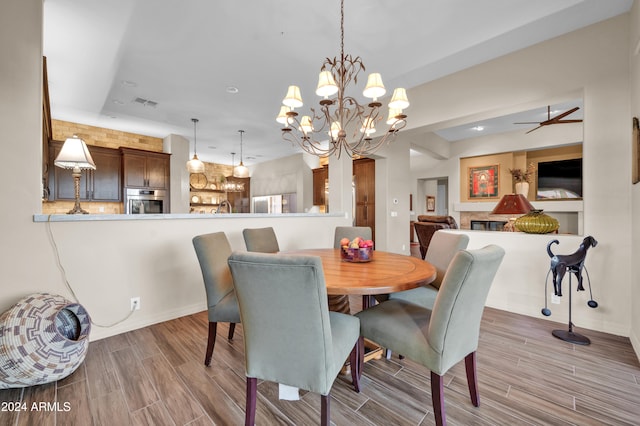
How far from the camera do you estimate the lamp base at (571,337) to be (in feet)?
7.48

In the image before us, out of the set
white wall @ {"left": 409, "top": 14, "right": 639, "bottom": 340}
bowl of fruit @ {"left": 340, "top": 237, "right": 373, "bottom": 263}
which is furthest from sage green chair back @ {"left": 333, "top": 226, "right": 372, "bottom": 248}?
white wall @ {"left": 409, "top": 14, "right": 639, "bottom": 340}

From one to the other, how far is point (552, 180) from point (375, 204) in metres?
4.01

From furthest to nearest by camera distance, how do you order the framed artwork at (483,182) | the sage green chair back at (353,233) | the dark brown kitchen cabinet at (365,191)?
the framed artwork at (483,182) < the dark brown kitchen cabinet at (365,191) < the sage green chair back at (353,233)

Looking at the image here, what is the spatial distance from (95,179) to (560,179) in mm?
9366

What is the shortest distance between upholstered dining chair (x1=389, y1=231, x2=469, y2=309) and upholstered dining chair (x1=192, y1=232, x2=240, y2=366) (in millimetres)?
1142

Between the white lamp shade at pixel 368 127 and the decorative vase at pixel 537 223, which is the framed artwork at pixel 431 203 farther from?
the white lamp shade at pixel 368 127

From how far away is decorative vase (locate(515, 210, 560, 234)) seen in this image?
2.86 m

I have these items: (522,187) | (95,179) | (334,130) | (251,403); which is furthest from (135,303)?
(522,187)

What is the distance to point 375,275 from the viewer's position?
161 cm

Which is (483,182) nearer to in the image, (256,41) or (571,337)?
(571,337)

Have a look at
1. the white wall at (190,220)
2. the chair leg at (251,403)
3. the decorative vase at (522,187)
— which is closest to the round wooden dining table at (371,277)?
the chair leg at (251,403)

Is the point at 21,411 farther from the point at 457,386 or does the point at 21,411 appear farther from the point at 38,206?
the point at 457,386

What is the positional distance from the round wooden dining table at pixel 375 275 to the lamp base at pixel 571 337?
4.98 ft

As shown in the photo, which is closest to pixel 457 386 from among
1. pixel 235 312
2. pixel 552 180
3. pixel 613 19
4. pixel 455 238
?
pixel 455 238
